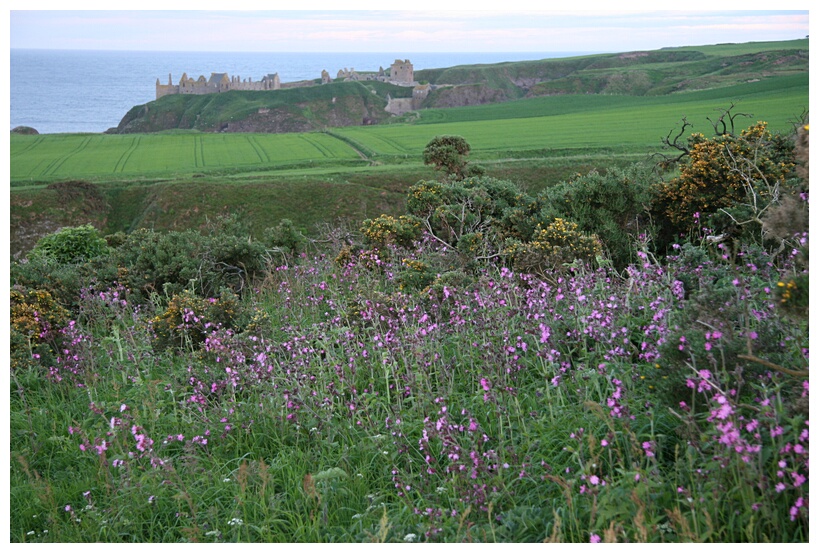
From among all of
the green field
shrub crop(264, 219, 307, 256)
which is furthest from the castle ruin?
shrub crop(264, 219, 307, 256)

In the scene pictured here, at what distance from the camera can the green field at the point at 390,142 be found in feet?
93.2

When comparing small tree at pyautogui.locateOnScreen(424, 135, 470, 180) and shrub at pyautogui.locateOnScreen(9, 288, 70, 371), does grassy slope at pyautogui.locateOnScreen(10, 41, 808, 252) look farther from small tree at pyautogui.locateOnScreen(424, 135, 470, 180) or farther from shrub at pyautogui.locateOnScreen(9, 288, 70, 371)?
shrub at pyautogui.locateOnScreen(9, 288, 70, 371)

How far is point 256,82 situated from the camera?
9019 centimetres

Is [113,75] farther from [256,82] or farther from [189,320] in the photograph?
[189,320]

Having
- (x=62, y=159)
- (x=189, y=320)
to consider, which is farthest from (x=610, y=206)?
(x=62, y=159)

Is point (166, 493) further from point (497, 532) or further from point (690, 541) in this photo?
point (690, 541)

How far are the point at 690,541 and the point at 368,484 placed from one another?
5.92ft

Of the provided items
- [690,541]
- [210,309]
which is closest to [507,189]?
[210,309]

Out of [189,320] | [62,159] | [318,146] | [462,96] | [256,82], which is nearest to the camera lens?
[189,320]

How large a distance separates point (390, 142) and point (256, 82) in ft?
193

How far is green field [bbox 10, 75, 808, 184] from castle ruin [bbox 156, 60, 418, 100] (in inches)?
1667

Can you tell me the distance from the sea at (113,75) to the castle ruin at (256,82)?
0.86 m

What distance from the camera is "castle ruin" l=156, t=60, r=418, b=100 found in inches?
3376
